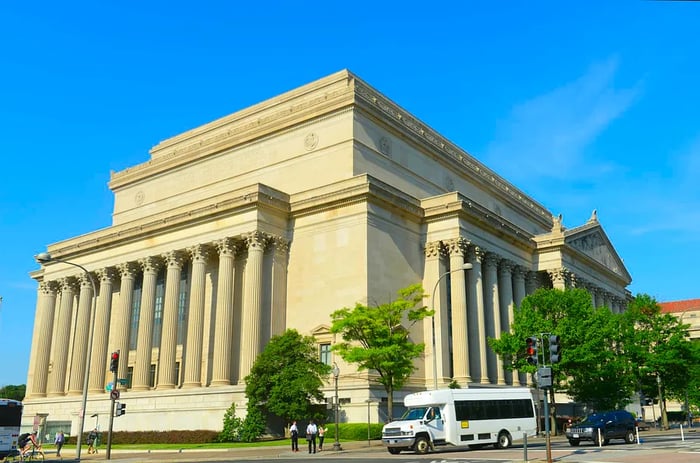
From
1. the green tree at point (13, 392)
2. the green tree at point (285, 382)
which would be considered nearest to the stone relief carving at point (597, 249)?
the green tree at point (285, 382)

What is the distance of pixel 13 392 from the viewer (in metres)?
123

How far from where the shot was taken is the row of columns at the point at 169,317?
51.7 m

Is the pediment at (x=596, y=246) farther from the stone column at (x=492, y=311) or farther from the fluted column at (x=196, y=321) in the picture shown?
the fluted column at (x=196, y=321)

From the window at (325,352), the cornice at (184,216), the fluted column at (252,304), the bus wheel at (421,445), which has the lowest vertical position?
the bus wheel at (421,445)

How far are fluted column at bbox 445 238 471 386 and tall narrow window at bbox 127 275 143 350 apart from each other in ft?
96.9

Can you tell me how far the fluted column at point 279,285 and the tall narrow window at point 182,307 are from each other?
9496 millimetres

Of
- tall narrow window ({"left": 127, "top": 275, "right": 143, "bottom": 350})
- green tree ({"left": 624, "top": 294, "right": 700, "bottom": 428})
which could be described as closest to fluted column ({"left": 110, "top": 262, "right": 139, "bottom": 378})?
tall narrow window ({"left": 127, "top": 275, "right": 143, "bottom": 350})

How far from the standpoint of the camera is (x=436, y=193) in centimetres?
6962

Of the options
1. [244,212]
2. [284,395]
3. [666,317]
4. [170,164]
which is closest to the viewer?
[284,395]

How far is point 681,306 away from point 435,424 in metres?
135

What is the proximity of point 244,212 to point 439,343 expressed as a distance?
1923 centimetres

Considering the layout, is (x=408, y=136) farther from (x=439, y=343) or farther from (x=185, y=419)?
(x=185, y=419)

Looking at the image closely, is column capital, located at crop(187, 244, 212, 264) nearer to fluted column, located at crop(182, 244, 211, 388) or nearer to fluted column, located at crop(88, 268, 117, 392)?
fluted column, located at crop(182, 244, 211, 388)

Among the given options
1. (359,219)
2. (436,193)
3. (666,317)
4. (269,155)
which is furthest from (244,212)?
(666,317)
